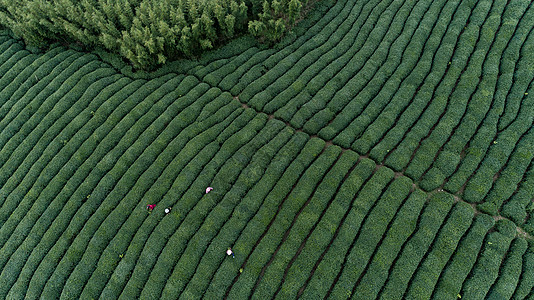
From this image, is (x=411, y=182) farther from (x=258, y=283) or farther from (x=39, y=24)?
Answer: (x=39, y=24)

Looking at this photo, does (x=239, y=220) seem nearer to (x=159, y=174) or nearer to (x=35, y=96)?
(x=159, y=174)

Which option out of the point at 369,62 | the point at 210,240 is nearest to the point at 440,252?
the point at 210,240

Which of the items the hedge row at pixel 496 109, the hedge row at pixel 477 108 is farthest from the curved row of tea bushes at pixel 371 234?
the hedge row at pixel 496 109

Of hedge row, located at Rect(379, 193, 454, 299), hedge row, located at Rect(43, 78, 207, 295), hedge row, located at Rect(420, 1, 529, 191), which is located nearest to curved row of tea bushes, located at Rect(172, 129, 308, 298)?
hedge row, located at Rect(43, 78, 207, 295)

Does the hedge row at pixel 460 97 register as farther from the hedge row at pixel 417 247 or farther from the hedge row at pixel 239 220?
the hedge row at pixel 239 220

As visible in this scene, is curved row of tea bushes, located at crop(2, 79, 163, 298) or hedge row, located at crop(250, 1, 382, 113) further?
hedge row, located at crop(250, 1, 382, 113)

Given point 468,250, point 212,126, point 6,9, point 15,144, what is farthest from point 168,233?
point 6,9

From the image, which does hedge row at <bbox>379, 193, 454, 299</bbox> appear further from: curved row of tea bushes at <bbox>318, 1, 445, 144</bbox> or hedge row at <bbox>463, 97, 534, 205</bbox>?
curved row of tea bushes at <bbox>318, 1, 445, 144</bbox>
